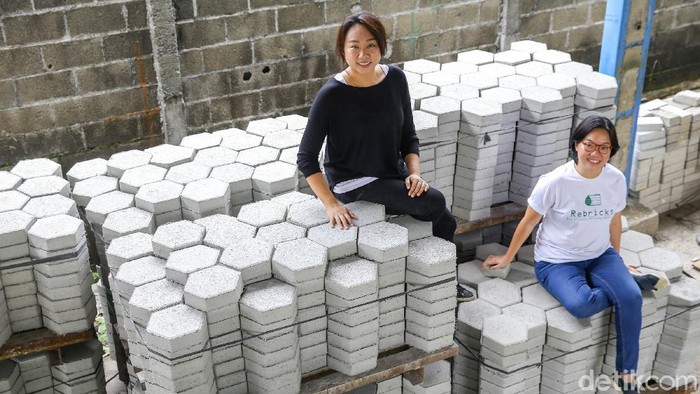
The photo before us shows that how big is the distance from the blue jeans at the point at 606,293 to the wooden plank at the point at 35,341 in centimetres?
→ 277

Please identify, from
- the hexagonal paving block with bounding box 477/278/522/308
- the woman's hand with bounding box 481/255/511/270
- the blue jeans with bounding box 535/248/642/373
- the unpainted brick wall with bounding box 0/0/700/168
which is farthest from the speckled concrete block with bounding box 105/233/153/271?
the unpainted brick wall with bounding box 0/0/700/168

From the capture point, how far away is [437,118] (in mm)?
4668

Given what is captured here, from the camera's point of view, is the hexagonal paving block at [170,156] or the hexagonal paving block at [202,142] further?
the hexagonal paving block at [202,142]

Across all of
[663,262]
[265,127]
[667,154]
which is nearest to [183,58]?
[265,127]

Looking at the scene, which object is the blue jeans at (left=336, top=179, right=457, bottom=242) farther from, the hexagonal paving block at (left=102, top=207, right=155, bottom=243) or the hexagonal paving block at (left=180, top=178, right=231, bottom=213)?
the hexagonal paving block at (left=102, top=207, right=155, bottom=243)

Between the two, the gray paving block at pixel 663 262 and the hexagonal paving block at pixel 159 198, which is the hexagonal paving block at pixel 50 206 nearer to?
the hexagonal paving block at pixel 159 198

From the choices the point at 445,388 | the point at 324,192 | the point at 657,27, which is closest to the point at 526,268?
the point at 445,388

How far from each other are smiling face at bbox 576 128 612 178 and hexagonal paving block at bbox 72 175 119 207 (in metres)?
2.72

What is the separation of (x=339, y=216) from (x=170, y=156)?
1.40 m

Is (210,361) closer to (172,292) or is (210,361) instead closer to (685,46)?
(172,292)

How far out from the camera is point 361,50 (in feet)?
12.0

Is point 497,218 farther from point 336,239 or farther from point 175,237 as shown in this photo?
point 175,237

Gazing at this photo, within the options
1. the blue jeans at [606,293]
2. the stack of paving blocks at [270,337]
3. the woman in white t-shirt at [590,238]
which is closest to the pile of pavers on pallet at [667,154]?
the woman in white t-shirt at [590,238]

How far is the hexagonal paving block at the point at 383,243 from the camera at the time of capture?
3676mm
